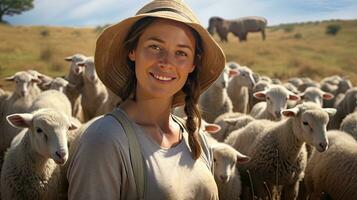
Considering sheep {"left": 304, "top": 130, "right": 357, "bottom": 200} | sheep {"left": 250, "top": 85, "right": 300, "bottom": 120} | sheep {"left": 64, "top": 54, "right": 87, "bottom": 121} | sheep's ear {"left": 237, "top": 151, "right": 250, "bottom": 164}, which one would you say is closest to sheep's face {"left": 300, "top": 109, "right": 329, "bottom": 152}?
sheep {"left": 304, "top": 130, "right": 357, "bottom": 200}

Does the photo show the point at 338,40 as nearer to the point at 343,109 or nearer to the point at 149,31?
A: the point at 343,109

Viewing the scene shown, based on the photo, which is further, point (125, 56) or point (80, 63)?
point (80, 63)

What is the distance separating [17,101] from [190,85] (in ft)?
21.2

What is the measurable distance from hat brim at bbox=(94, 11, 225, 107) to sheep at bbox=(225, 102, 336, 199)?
10.6ft

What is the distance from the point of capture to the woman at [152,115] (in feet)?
5.33

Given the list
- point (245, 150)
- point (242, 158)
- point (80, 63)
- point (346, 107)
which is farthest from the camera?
point (80, 63)

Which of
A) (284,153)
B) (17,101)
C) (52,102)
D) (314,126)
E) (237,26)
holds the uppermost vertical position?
(314,126)

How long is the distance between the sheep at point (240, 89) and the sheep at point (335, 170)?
4.49 meters

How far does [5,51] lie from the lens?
2292cm

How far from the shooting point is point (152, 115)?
201cm

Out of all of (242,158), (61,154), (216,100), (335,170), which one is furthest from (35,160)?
(216,100)

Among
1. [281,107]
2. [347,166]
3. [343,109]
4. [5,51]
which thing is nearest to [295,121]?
[347,166]

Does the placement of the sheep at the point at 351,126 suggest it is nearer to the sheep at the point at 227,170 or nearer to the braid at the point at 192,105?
the sheep at the point at 227,170

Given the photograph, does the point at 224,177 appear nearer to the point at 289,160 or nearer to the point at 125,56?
the point at 289,160
